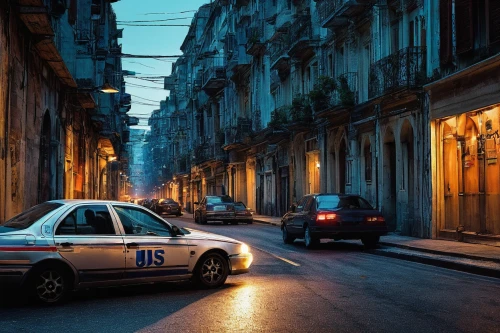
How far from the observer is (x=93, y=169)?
44.2 metres

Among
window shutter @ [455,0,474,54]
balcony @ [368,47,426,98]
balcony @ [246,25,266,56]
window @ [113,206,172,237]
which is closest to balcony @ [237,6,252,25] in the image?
balcony @ [246,25,266,56]

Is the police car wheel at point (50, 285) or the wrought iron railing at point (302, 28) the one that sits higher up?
the wrought iron railing at point (302, 28)

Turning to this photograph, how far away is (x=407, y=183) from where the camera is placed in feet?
78.1

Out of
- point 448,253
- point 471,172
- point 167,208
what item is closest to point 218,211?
point 167,208

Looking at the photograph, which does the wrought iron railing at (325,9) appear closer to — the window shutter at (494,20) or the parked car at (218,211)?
the parked car at (218,211)

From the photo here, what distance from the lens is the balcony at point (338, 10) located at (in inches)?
1035

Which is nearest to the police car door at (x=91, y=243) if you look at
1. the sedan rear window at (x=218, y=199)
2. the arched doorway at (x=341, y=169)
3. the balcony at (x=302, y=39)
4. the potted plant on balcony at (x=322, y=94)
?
the potted plant on balcony at (x=322, y=94)

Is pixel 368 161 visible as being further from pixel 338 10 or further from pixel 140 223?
pixel 140 223

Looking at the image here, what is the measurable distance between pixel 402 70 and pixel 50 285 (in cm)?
1618

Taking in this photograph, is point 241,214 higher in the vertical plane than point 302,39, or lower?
lower

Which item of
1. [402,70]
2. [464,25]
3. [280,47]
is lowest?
[402,70]

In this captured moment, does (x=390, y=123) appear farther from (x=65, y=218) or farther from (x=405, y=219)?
(x=65, y=218)

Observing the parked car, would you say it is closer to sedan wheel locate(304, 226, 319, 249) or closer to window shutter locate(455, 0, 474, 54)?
sedan wheel locate(304, 226, 319, 249)

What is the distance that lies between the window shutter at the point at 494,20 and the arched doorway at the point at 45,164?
46.3 feet
